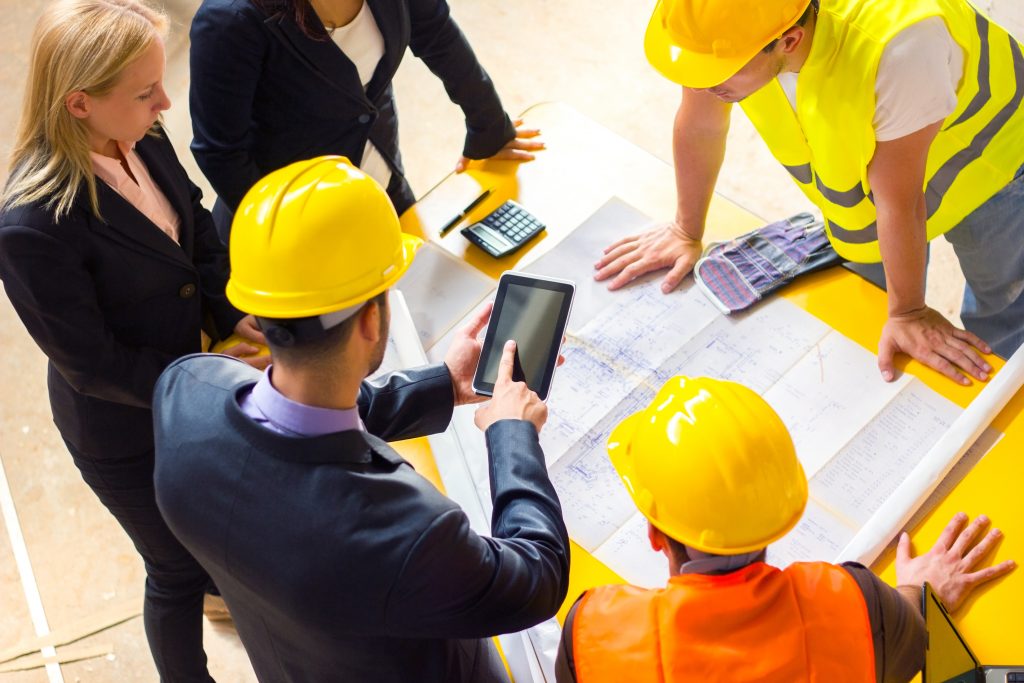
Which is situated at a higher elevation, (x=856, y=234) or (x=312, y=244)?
(x=312, y=244)

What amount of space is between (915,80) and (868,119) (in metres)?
0.10

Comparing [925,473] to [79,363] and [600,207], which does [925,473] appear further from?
[79,363]

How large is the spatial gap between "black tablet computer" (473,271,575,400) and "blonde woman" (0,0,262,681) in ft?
1.91

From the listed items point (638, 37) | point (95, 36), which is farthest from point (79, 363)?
point (638, 37)

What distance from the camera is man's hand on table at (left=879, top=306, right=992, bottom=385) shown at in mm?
1922

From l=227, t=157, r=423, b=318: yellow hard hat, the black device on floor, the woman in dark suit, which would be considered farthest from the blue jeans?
l=227, t=157, r=423, b=318: yellow hard hat

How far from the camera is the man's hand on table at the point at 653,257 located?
2135 mm

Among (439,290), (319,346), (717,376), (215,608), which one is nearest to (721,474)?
(319,346)

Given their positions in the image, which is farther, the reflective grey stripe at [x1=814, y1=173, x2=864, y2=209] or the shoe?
the shoe

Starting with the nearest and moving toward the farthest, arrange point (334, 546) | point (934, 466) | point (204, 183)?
point (334, 546) < point (934, 466) < point (204, 183)

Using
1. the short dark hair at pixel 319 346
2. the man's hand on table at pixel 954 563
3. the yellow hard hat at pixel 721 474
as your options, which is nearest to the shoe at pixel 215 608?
the short dark hair at pixel 319 346

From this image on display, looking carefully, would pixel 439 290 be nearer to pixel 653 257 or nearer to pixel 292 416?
Result: pixel 653 257

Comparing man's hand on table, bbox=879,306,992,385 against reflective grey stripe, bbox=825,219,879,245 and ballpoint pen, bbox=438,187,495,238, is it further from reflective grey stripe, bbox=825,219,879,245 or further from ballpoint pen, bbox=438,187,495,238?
ballpoint pen, bbox=438,187,495,238

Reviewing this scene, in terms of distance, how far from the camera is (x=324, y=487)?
1.27m
